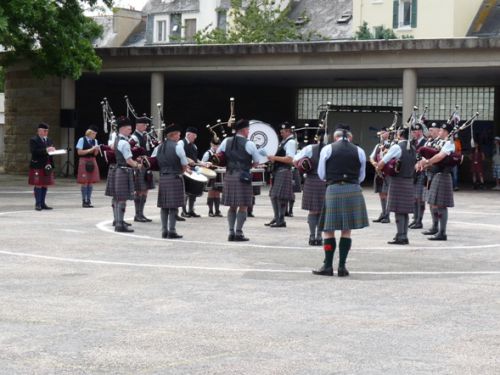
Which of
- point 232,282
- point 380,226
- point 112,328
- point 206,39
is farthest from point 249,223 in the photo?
point 206,39

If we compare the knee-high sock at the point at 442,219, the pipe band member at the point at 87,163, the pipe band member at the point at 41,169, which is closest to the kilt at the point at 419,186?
the knee-high sock at the point at 442,219

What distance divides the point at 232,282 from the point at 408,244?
15.6 ft

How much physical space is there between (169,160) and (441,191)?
3.89 metres

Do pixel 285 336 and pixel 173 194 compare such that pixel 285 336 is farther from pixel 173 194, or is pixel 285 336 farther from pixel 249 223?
pixel 249 223

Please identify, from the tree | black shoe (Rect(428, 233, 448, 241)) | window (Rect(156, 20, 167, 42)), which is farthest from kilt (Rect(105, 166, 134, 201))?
window (Rect(156, 20, 167, 42))

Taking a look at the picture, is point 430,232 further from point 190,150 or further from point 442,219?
point 190,150

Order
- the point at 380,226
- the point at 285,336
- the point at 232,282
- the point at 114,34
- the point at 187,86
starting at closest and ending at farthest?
the point at 285,336 < the point at 232,282 < the point at 380,226 < the point at 187,86 < the point at 114,34

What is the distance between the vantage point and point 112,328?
8523 millimetres

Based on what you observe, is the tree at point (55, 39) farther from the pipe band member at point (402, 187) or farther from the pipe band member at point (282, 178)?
the pipe band member at point (402, 187)

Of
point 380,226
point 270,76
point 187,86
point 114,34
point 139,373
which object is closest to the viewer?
point 139,373

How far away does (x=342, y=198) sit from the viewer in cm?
1192

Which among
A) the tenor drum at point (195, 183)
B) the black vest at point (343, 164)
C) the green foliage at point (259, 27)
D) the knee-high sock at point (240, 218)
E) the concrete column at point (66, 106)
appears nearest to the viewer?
the black vest at point (343, 164)

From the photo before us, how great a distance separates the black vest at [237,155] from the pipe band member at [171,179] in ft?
2.32

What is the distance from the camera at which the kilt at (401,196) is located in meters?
15.1
